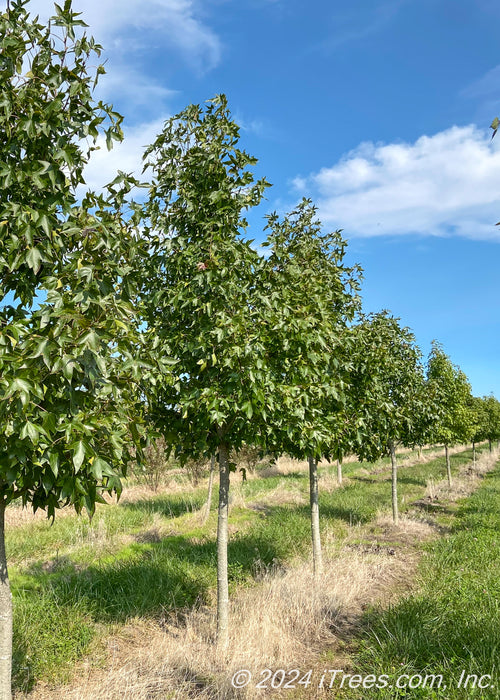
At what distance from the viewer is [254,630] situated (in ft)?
17.8

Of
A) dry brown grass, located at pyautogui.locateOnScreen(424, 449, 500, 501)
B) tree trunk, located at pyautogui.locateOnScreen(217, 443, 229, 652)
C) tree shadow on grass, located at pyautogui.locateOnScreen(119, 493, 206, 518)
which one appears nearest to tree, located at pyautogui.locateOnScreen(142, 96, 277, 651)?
tree trunk, located at pyautogui.locateOnScreen(217, 443, 229, 652)

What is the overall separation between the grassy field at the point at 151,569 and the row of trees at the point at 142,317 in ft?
4.80

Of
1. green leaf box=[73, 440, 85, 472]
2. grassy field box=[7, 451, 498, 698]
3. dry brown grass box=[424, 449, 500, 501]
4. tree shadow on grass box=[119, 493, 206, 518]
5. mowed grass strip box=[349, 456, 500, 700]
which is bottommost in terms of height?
dry brown grass box=[424, 449, 500, 501]

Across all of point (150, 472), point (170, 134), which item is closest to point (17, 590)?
point (170, 134)

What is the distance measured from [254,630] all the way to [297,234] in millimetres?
6351

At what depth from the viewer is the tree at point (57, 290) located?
2.71 meters

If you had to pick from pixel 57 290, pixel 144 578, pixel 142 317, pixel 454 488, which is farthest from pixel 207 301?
pixel 454 488

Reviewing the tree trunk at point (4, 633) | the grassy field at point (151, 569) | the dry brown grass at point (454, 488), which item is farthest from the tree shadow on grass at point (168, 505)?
the tree trunk at point (4, 633)

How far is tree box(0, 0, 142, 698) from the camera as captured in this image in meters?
2.71

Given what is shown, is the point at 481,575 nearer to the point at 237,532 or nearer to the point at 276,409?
the point at 276,409

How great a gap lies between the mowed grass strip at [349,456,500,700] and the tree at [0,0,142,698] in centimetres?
318

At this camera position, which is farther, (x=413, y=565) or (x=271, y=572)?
(x=413, y=565)
